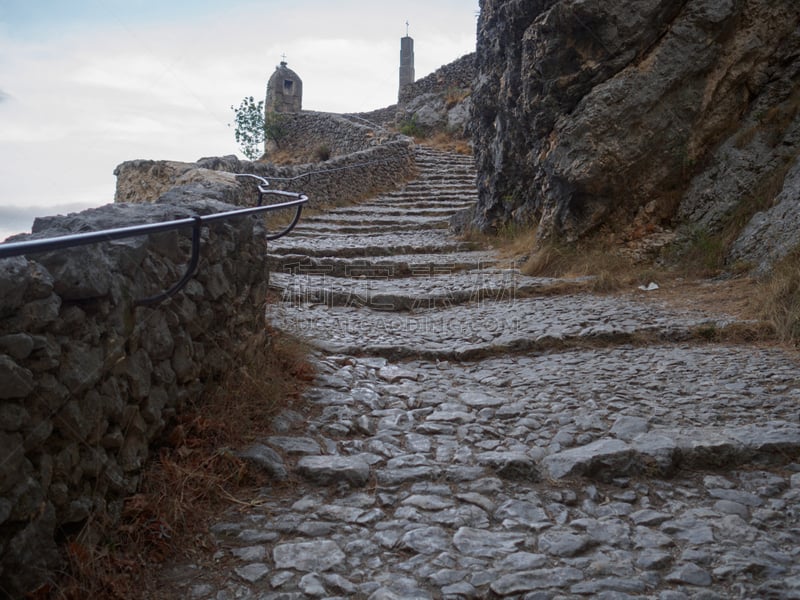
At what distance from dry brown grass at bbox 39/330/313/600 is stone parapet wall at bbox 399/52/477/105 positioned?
22.1m

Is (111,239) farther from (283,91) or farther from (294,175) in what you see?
(283,91)

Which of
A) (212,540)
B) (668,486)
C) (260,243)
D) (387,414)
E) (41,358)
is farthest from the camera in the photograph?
(260,243)

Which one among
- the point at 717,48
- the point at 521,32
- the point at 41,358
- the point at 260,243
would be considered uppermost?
the point at 521,32

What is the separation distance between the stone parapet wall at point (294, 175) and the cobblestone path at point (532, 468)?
1823 mm

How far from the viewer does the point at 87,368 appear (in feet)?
6.48

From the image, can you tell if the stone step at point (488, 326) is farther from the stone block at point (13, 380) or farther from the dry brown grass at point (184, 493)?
the stone block at point (13, 380)

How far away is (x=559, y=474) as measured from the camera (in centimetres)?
272

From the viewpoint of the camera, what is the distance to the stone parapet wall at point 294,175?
787 centimetres

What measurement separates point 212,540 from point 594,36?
260 inches

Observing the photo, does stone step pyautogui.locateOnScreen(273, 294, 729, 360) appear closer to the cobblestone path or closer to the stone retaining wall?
the cobblestone path

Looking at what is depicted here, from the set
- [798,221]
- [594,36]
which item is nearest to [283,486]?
[798,221]

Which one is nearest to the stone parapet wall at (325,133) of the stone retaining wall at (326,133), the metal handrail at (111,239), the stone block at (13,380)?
the stone retaining wall at (326,133)

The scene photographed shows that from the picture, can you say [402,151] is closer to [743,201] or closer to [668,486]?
[743,201]

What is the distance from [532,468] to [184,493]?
1.44 meters
